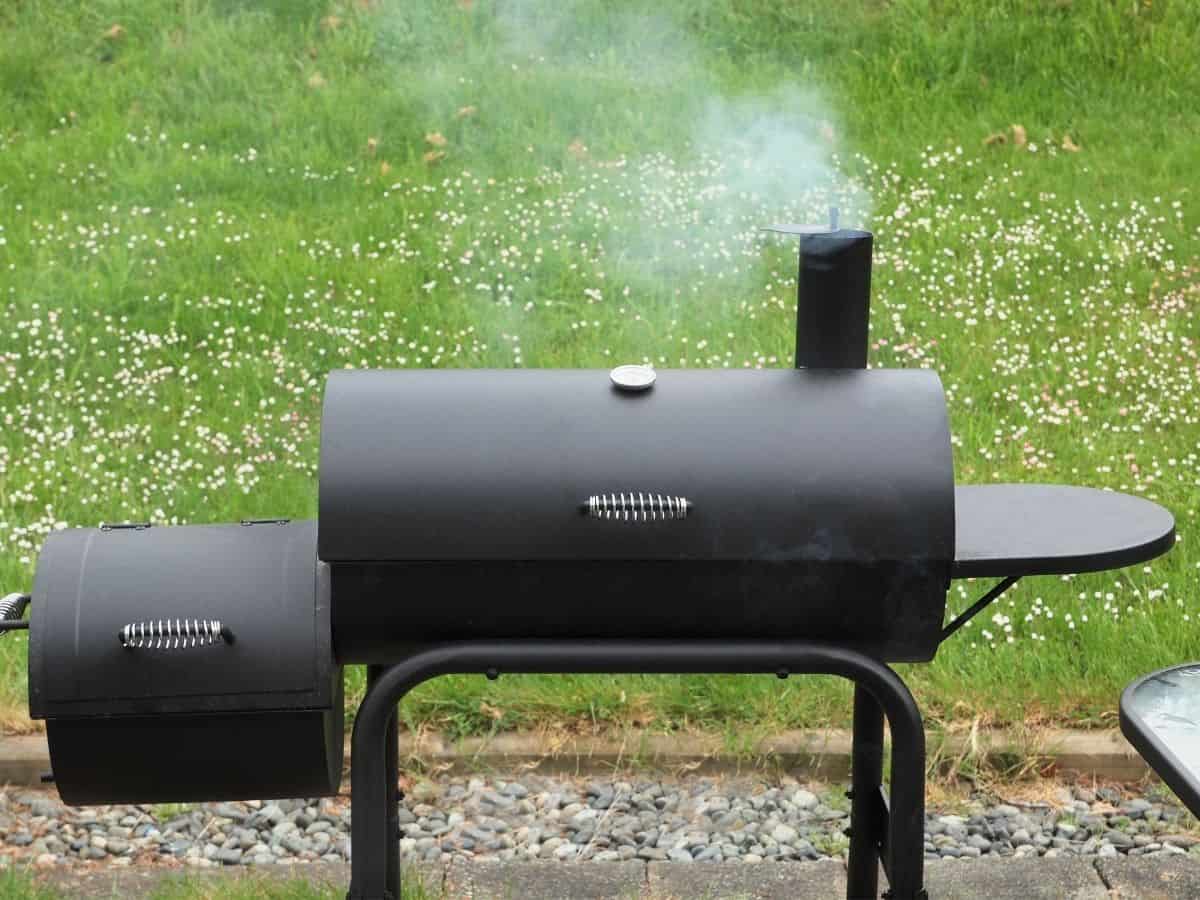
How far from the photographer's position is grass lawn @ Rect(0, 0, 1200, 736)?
4695mm

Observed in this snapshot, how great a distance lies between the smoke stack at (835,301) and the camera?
286cm

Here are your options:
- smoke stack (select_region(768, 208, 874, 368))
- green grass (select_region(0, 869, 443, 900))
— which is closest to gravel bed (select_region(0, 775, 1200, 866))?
green grass (select_region(0, 869, 443, 900))

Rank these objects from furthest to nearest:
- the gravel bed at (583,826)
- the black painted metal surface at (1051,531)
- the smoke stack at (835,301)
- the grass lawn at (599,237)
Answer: the grass lawn at (599,237), the gravel bed at (583,826), the smoke stack at (835,301), the black painted metal surface at (1051,531)

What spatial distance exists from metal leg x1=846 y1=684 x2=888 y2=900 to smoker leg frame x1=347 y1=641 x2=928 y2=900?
0.42 meters

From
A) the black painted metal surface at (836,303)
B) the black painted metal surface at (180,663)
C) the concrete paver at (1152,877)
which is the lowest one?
the concrete paver at (1152,877)

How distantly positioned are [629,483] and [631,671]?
11.9 inches

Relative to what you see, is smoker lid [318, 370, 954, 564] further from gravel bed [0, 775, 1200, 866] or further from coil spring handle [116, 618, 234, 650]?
gravel bed [0, 775, 1200, 866]

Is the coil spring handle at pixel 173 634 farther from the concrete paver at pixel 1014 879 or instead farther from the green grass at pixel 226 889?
the concrete paver at pixel 1014 879

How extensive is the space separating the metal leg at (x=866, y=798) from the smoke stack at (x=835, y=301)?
669mm

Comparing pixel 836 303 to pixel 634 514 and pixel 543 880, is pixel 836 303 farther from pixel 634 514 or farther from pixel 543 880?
pixel 543 880

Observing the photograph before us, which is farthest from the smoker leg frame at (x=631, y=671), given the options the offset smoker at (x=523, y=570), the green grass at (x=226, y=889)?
the green grass at (x=226, y=889)

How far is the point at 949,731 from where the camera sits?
4.11m

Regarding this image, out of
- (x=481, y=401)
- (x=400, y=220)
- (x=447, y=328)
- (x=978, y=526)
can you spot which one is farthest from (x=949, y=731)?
(x=400, y=220)

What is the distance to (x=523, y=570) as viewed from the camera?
A: 8.54ft
